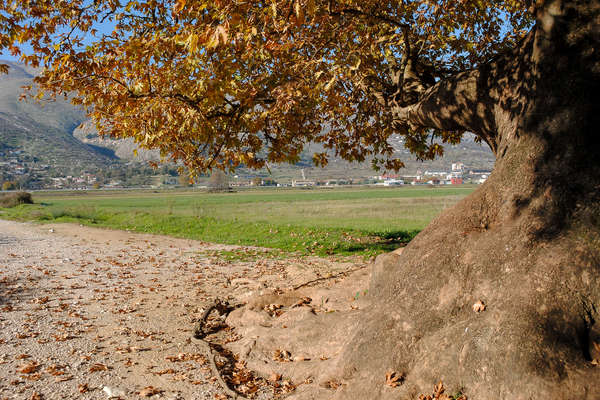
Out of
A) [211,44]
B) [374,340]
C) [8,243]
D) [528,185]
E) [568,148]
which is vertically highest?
[211,44]

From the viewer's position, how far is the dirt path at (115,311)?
5891mm

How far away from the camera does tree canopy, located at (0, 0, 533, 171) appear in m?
8.05

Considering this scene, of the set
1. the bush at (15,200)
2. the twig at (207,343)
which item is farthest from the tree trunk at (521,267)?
the bush at (15,200)

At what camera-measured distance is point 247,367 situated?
6535mm

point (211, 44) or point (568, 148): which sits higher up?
point (211, 44)

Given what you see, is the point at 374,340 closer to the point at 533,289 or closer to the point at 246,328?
the point at 533,289

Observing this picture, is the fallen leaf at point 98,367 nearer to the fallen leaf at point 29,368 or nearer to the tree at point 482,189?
the fallen leaf at point 29,368

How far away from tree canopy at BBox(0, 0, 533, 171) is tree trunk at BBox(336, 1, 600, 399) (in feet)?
7.17

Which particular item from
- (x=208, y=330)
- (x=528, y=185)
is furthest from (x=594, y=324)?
(x=208, y=330)

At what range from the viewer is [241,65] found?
970 centimetres

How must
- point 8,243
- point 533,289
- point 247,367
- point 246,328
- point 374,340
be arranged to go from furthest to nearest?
point 8,243, point 246,328, point 247,367, point 374,340, point 533,289

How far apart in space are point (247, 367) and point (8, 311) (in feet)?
21.0

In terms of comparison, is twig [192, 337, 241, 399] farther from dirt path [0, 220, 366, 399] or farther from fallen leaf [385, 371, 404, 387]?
fallen leaf [385, 371, 404, 387]

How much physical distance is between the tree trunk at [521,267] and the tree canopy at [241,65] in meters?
2.18
